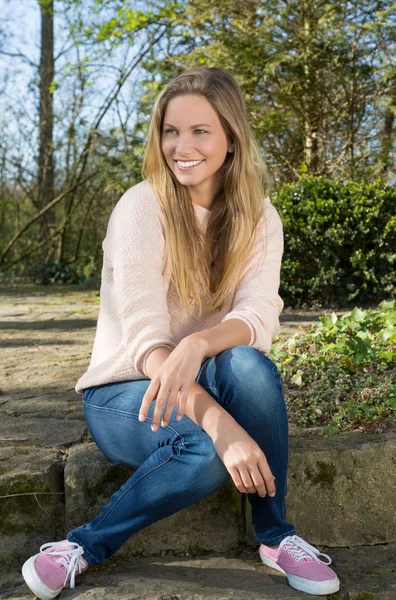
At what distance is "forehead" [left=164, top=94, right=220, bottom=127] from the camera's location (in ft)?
7.59

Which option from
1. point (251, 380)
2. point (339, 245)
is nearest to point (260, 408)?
point (251, 380)

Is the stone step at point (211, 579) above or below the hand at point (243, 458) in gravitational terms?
below

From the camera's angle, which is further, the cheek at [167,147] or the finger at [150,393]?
the cheek at [167,147]

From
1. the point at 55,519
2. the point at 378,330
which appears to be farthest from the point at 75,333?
the point at 55,519

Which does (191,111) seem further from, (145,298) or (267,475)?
(267,475)

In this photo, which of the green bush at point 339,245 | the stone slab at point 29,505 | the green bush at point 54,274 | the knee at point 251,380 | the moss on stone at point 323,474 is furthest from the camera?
the green bush at point 54,274

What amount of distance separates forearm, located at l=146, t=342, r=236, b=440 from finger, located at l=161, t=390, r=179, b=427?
0.07 metres

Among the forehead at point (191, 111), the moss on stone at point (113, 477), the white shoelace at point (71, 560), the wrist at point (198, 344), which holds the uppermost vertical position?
the forehead at point (191, 111)

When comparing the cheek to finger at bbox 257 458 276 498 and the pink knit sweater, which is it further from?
finger at bbox 257 458 276 498

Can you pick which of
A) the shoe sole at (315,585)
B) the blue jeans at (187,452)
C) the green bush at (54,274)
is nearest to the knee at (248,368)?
the blue jeans at (187,452)

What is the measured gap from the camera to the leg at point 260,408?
1998 mm

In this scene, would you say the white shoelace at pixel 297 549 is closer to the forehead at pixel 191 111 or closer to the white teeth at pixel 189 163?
the white teeth at pixel 189 163

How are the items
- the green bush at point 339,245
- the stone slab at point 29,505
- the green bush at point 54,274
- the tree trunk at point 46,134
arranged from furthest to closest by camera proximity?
the tree trunk at point 46,134, the green bush at point 54,274, the green bush at point 339,245, the stone slab at point 29,505

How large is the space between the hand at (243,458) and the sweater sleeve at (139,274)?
1.13 feet
